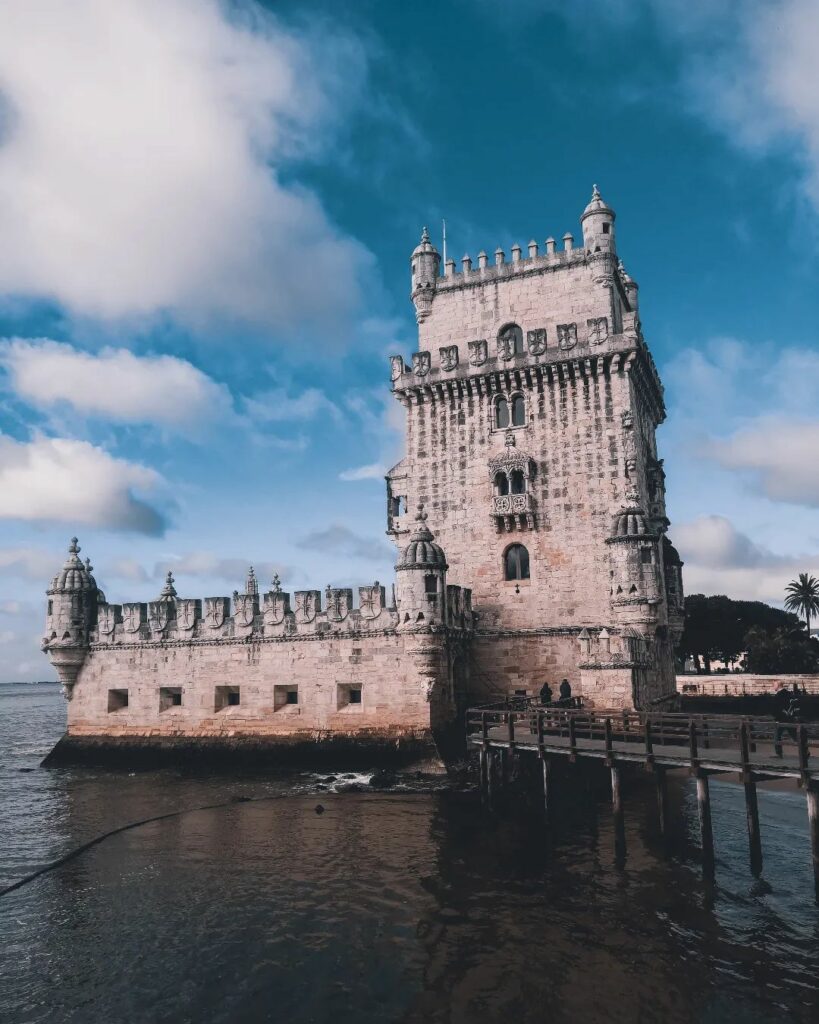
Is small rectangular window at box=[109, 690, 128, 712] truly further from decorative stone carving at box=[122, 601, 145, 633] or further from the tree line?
the tree line

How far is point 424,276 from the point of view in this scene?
3628 cm

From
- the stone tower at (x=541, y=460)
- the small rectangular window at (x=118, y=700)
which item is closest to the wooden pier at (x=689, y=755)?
the stone tower at (x=541, y=460)

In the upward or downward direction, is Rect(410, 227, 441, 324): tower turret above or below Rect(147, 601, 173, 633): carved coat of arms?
above

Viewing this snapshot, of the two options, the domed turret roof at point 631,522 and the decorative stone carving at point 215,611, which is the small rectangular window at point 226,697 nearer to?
the decorative stone carving at point 215,611

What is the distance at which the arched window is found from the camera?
32094 mm

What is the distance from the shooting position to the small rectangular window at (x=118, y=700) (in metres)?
33.5

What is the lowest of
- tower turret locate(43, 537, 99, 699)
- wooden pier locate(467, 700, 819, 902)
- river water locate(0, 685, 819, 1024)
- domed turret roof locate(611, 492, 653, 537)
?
river water locate(0, 685, 819, 1024)

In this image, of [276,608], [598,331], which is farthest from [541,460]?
[276,608]

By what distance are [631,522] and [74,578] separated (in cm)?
2449

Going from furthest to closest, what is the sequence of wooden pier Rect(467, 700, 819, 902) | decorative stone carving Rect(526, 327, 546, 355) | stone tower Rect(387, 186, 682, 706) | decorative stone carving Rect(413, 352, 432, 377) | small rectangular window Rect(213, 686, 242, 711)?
decorative stone carving Rect(413, 352, 432, 377) → decorative stone carving Rect(526, 327, 546, 355) → small rectangular window Rect(213, 686, 242, 711) → stone tower Rect(387, 186, 682, 706) → wooden pier Rect(467, 700, 819, 902)

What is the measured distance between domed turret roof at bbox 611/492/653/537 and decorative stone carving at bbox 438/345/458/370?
33.4 ft

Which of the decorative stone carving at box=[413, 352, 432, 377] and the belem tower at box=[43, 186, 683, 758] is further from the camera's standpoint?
the decorative stone carving at box=[413, 352, 432, 377]

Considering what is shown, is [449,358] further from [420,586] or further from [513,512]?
[420,586]

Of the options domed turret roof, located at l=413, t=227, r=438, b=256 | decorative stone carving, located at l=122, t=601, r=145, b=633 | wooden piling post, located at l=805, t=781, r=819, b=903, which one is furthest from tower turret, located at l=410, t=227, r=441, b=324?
wooden piling post, located at l=805, t=781, r=819, b=903
